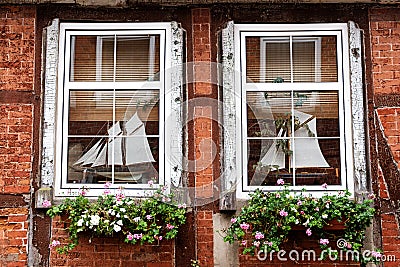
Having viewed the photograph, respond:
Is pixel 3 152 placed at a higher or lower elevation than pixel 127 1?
lower

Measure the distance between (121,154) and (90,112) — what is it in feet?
1.70

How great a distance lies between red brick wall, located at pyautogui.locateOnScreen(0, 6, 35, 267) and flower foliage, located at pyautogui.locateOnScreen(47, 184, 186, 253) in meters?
0.38

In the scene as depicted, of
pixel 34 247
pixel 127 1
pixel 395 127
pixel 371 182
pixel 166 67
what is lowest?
pixel 34 247

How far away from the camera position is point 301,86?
6027 mm

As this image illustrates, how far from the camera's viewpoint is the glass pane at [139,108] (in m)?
6.00

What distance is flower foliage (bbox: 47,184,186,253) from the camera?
5.47 m

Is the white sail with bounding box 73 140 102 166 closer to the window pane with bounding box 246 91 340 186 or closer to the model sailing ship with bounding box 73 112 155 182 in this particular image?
the model sailing ship with bounding box 73 112 155 182

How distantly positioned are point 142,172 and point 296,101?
1668mm

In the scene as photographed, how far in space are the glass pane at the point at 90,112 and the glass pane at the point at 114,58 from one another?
164 millimetres

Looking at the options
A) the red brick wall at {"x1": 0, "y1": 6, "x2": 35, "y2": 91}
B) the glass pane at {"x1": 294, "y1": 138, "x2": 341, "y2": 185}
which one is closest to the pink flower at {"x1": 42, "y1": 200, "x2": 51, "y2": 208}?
the red brick wall at {"x1": 0, "y1": 6, "x2": 35, "y2": 91}

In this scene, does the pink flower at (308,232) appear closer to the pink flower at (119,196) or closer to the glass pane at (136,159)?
the glass pane at (136,159)

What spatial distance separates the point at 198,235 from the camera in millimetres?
5746

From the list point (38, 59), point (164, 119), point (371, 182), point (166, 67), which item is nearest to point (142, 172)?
point (164, 119)

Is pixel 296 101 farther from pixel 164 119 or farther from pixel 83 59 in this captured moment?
pixel 83 59
